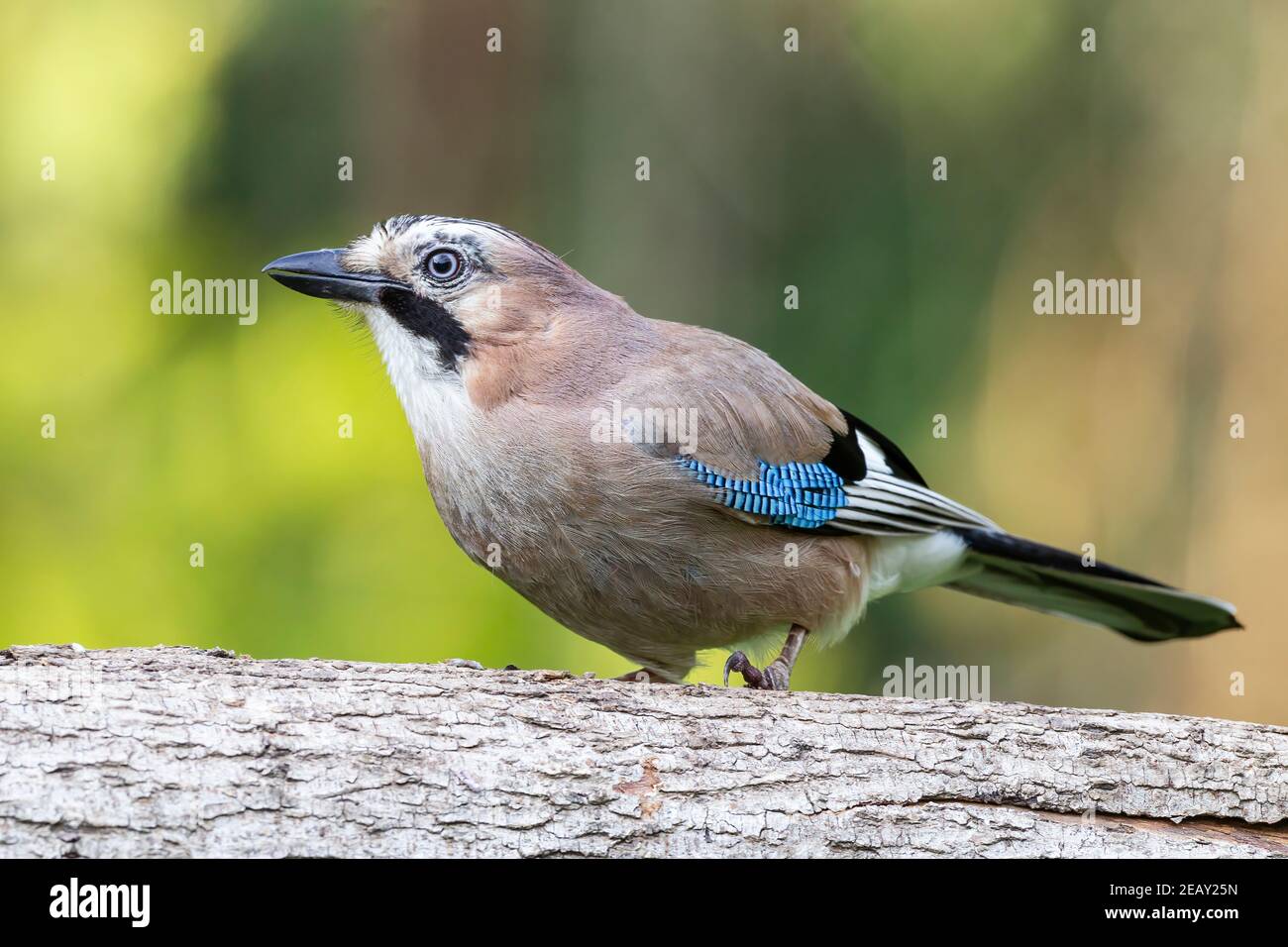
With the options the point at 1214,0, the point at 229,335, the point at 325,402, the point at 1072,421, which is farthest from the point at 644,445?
the point at 1214,0

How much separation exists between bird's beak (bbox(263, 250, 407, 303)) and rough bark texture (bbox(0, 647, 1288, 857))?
1440 mm

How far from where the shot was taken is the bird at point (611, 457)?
195 inches

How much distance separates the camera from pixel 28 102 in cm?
765

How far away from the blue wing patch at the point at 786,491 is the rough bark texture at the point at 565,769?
2.85 ft

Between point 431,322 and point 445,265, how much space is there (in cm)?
21

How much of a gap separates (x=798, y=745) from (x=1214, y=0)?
7.30 m

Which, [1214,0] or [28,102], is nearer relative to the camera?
[28,102]

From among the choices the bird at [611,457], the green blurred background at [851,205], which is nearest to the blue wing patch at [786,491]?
the bird at [611,457]

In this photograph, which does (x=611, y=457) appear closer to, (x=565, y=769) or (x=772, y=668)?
(x=772, y=668)

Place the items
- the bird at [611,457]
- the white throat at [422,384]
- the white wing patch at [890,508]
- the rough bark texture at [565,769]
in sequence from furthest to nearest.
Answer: the white wing patch at [890,508] < the white throat at [422,384] < the bird at [611,457] < the rough bark texture at [565,769]

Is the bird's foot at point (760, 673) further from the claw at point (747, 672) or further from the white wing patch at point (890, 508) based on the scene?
the white wing patch at point (890, 508)

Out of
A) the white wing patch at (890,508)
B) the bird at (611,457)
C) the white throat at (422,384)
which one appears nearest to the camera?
the bird at (611,457)

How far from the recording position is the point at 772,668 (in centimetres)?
538

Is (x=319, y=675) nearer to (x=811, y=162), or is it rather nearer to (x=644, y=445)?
(x=644, y=445)
